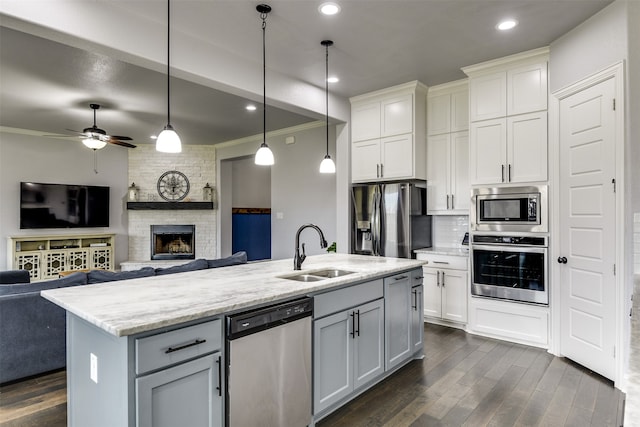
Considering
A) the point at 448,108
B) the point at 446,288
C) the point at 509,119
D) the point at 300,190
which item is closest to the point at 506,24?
the point at 509,119

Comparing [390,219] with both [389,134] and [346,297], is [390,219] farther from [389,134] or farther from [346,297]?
[346,297]

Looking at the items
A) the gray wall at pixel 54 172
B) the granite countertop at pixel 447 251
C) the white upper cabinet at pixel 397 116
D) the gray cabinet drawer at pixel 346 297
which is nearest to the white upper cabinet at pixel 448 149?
the white upper cabinet at pixel 397 116

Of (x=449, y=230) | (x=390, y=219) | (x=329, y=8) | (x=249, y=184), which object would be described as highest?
(x=329, y=8)

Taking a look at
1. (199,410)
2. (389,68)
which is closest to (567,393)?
(199,410)

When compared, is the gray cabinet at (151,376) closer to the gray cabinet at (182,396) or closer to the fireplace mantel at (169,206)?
the gray cabinet at (182,396)

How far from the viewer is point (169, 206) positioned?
7.82 m

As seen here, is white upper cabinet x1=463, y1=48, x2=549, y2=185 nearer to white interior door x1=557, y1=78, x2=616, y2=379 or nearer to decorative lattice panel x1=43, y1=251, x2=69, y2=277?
white interior door x1=557, y1=78, x2=616, y2=379

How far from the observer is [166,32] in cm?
303

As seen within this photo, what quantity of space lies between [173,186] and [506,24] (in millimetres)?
6850

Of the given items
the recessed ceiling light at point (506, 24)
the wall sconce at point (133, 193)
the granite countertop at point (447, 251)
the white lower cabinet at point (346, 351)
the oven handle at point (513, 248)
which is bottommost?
the white lower cabinet at point (346, 351)

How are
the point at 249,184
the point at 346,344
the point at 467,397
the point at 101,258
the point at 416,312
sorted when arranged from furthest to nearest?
the point at 249,184
the point at 101,258
the point at 416,312
the point at 467,397
the point at 346,344

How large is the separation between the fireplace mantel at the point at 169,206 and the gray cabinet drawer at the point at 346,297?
589 cm

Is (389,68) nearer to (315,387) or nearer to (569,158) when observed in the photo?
(569,158)

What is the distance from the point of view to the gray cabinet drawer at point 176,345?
1.49 m
